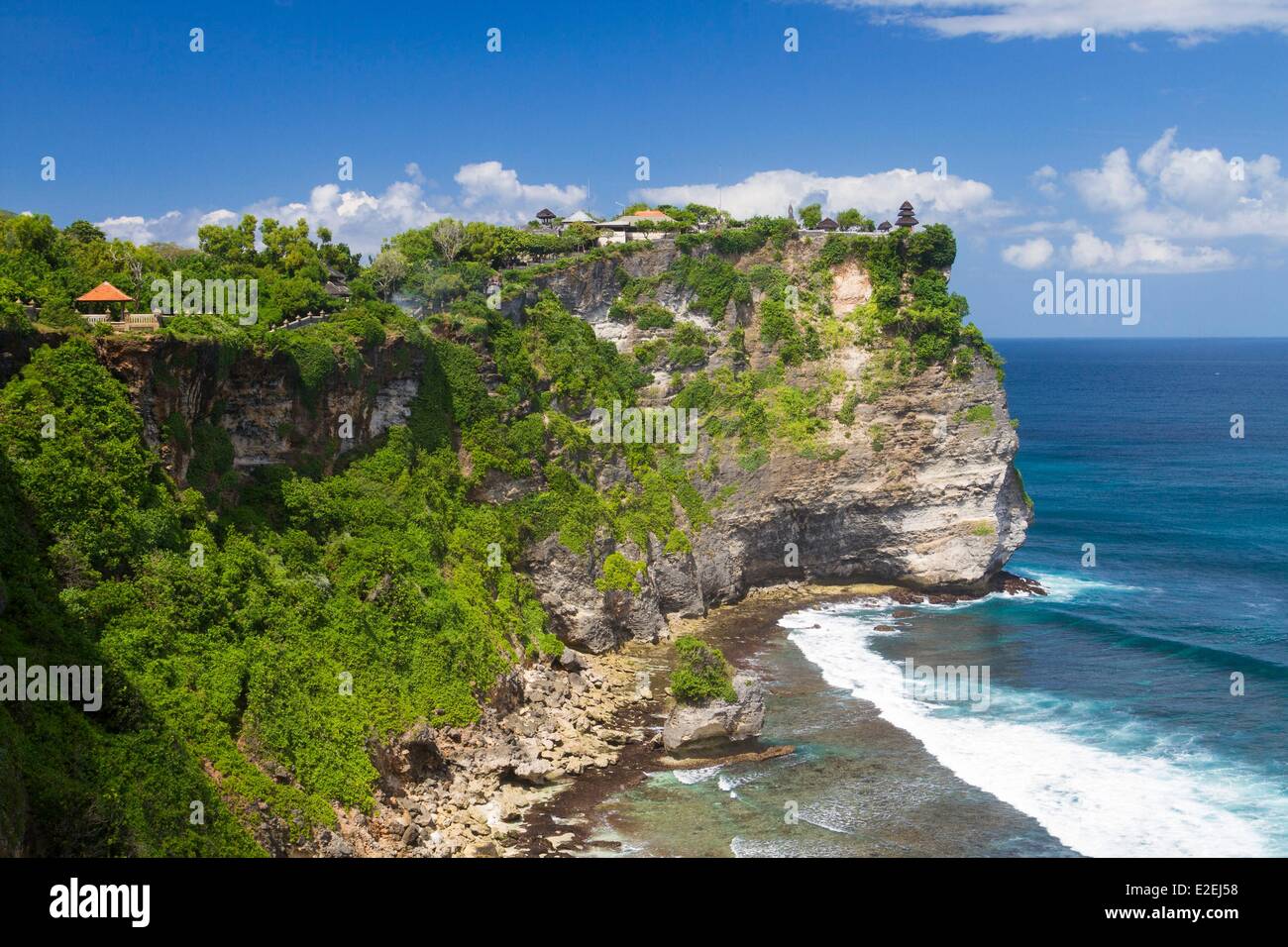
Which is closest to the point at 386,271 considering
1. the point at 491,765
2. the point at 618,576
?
the point at 618,576

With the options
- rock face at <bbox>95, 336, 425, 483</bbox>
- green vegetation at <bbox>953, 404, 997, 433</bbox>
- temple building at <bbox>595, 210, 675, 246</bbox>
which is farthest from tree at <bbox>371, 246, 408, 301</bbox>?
green vegetation at <bbox>953, 404, 997, 433</bbox>

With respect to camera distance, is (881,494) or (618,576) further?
(881,494)

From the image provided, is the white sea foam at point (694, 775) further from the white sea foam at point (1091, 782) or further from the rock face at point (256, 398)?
the rock face at point (256, 398)

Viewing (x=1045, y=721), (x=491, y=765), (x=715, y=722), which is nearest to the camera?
(x=491, y=765)

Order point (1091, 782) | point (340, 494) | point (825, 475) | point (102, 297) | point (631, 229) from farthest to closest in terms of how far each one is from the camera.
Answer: point (631, 229) → point (825, 475) → point (340, 494) → point (1091, 782) → point (102, 297)

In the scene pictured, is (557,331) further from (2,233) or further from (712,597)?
(2,233)

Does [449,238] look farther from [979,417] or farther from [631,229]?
[979,417]
